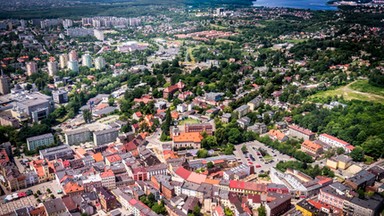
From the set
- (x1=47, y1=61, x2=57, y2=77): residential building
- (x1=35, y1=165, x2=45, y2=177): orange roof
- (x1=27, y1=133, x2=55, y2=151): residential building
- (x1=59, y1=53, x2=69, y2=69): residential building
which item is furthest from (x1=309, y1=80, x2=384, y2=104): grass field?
(x1=59, y1=53, x2=69, y2=69): residential building

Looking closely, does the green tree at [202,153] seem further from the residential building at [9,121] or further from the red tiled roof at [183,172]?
the residential building at [9,121]

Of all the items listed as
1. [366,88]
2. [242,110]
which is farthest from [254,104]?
[366,88]

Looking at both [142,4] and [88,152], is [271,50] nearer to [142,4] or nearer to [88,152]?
[88,152]

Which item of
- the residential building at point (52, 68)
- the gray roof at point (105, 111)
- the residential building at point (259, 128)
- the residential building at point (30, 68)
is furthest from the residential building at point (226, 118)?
the residential building at point (30, 68)

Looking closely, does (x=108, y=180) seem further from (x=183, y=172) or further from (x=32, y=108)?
(x=32, y=108)

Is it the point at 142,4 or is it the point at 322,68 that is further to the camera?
the point at 142,4

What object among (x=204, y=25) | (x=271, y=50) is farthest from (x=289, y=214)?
(x=204, y=25)

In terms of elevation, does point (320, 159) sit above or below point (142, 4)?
below
